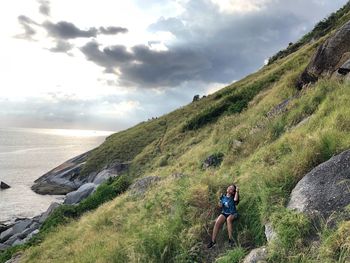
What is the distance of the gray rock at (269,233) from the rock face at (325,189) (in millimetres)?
686

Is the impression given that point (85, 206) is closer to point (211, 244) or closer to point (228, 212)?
point (211, 244)

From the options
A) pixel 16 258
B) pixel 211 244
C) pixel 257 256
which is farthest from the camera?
pixel 16 258

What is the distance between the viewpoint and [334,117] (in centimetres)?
1184

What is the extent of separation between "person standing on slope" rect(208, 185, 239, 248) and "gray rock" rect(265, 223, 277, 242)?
3.83ft

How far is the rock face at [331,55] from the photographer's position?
21039 millimetres

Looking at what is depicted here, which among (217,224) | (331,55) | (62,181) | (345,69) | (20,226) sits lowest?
(20,226)

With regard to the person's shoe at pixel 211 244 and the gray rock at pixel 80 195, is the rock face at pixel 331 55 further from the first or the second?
the gray rock at pixel 80 195

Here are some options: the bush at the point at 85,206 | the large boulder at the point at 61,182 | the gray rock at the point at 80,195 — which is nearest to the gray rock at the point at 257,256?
the bush at the point at 85,206

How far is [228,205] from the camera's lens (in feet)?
34.1

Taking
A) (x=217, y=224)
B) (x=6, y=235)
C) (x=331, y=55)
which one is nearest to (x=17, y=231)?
(x=6, y=235)

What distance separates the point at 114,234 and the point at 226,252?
20.4ft

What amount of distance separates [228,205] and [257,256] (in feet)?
7.25

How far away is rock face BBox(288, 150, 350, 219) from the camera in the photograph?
27.5ft

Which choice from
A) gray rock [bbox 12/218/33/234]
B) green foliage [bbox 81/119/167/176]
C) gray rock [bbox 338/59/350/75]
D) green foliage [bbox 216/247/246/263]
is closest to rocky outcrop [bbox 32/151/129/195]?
green foliage [bbox 81/119/167/176]
